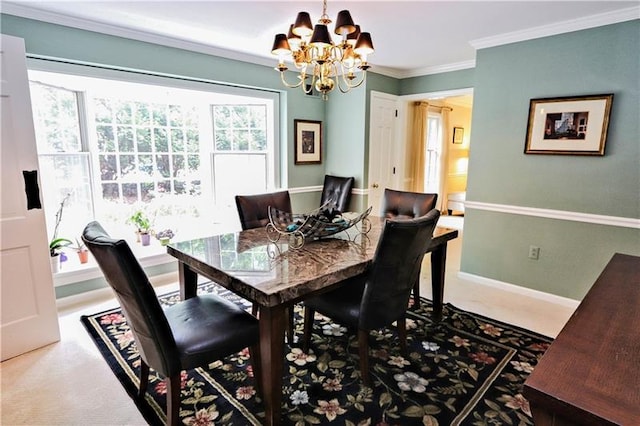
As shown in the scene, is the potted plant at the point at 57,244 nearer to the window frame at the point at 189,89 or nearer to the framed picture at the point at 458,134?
the window frame at the point at 189,89

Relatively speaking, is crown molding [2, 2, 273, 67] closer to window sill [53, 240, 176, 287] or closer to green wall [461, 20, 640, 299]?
window sill [53, 240, 176, 287]

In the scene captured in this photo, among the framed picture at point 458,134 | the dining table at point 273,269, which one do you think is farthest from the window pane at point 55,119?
the framed picture at point 458,134

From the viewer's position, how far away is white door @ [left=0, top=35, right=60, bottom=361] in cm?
216

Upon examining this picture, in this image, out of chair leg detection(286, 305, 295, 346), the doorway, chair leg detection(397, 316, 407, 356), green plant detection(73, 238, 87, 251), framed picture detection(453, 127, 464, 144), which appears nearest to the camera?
chair leg detection(397, 316, 407, 356)

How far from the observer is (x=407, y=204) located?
9.70 ft

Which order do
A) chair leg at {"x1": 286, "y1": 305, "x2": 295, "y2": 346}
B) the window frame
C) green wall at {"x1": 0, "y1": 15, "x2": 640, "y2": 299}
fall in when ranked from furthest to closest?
the window frame
green wall at {"x1": 0, "y1": 15, "x2": 640, "y2": 299}
chair leg at {"x1": 286, "y1": 305, "x2": 295, "y2": 346}

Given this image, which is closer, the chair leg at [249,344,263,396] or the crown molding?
the chair leg at [249,344,263,396]

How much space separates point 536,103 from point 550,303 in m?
1.85

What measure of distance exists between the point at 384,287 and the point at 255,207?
1.32 meters

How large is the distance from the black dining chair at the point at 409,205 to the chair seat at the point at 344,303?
824 millimetres

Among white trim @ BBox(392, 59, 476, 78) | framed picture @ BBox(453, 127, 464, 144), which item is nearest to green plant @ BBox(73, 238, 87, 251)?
white trim @ BBox(392, 59, 476, 78)

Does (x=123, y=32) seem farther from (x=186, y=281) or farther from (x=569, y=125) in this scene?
(x=569, y=125)

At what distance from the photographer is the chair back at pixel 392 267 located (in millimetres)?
1787

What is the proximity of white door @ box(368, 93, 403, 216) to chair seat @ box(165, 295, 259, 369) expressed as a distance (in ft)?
9.91
